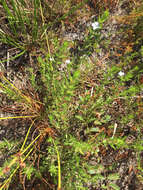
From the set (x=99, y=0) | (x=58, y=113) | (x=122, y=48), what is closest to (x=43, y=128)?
(x=58, y=113)

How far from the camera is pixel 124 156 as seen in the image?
2.15 m

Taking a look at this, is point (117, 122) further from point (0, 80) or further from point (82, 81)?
point (0, 80)

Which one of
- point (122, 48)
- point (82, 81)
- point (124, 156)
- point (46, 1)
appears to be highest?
point (46, 1)

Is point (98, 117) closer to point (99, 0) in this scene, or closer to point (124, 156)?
point (124, 156)

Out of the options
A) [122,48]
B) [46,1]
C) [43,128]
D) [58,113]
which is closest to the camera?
[58,113]

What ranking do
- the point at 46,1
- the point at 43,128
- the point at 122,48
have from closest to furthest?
the point at 43,128 → the point at 46,1 → the point at 122,48

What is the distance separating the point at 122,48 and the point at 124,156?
150 centimetres

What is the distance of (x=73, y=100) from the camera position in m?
2.13

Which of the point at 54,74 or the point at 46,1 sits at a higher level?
the point at 46,1

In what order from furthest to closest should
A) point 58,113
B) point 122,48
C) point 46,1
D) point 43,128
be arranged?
point 122,48, point 46,1, point 43,128, point 58,113

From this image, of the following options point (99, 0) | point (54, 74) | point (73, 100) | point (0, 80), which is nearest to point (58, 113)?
point (54, 74)

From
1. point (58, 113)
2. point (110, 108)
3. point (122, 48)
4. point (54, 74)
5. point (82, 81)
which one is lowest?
point (110, 108)

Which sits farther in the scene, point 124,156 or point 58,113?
point 124,156

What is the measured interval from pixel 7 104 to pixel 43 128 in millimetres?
601
